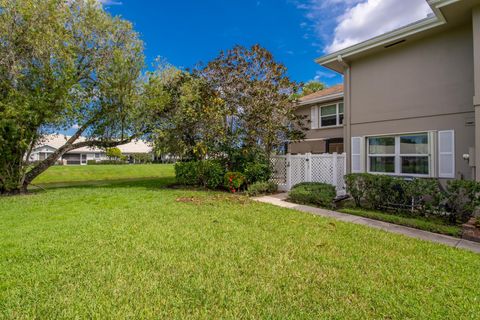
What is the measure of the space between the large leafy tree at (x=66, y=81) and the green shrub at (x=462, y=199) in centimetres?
1150

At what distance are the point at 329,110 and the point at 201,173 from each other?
8767mm

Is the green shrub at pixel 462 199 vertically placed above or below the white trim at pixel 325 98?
below

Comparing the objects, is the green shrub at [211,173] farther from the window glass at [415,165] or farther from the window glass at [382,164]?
the window glass at [415,165]

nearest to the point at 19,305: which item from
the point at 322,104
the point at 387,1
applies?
the point at 387,1

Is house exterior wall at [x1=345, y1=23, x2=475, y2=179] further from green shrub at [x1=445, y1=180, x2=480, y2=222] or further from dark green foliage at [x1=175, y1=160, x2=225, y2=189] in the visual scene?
dark green foliage at [x1=175, y1=160, x2=225, y2=189]

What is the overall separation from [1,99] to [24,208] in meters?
5.00

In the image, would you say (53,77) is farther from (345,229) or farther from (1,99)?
(345,229)

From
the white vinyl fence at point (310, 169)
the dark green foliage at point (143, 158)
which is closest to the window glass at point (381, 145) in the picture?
the white vinyl fence at point (310, 169)

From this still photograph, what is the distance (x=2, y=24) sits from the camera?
912 cm

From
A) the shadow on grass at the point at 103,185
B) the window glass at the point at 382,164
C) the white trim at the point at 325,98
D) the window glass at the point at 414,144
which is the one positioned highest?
the white trim at the point at 325,98

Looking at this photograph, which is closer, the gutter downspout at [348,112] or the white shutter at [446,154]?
the white shutter at [446,154]

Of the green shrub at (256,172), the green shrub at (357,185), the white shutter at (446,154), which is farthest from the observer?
the green shrub at (256,172)

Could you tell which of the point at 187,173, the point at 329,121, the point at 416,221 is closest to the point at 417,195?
the point at 416,221

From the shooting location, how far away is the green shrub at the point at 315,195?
7918mm
